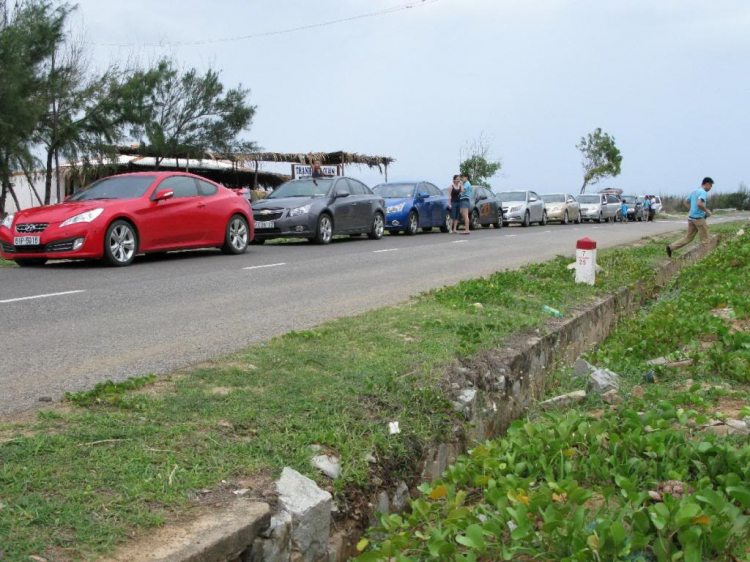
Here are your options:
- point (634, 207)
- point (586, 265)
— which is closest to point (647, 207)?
point (634, 207)

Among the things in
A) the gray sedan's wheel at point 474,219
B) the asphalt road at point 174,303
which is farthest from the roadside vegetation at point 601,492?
the gray sedan's wheel at point 474,219

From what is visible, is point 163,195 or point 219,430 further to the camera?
point 163,195

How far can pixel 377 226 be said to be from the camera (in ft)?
65.0

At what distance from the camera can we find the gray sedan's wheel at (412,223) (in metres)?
22.3

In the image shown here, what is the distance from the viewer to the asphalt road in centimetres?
534

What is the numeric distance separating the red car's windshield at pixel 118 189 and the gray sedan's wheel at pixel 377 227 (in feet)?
24.5

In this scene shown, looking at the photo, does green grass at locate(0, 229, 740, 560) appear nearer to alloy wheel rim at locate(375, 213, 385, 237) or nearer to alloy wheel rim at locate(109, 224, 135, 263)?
alloy wheel rim at locate(109, 224, 135, 263)

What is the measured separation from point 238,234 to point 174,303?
22.3 feet

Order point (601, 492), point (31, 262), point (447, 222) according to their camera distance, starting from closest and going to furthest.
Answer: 1. point (601, 492)
2. point (31, 262)
3. point (447, 222)

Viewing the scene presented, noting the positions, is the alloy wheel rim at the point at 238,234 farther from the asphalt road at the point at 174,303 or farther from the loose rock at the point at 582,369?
the loose rock at the point at 582,369

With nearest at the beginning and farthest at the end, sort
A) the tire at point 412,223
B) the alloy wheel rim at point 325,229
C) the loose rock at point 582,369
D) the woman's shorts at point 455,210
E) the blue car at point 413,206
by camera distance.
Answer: the loose rock at point 582,369, the alloy wheel rim at point 325,229, the blue car at point 413,206, the tire at point 412,223, the woman's shorts at point 455,210

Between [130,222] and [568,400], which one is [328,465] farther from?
[130,222]

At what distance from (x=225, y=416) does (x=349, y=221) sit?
585 inches

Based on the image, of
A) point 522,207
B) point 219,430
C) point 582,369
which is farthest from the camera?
point 522,207
